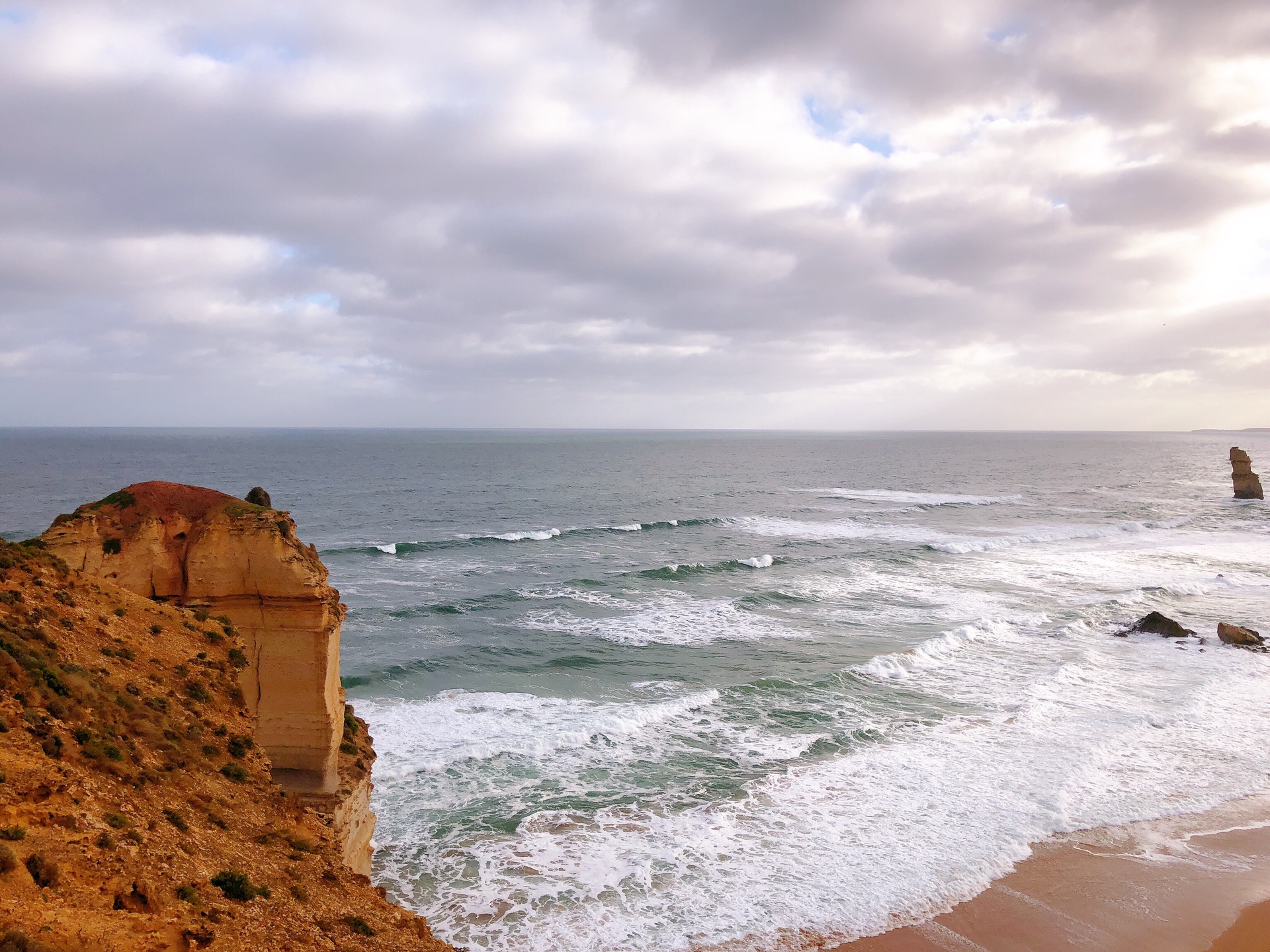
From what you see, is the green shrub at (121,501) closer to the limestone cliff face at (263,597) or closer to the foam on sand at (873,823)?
the limestone cliff face at (263,597)

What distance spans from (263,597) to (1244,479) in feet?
308

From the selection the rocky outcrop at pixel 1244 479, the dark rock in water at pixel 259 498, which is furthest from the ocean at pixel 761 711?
the rocky outcrop at pixel 1244 479

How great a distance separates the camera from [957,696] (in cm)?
2308

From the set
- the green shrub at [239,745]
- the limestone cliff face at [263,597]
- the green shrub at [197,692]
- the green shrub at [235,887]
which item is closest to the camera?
the green shrub at [235,887]

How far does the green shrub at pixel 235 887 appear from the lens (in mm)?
7109

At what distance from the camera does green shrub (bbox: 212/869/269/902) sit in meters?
7.11

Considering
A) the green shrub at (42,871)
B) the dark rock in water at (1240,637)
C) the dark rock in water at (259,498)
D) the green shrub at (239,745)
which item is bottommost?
the dark rock in water at (1240,637)

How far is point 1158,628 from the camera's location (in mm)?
28797

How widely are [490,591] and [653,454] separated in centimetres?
13860

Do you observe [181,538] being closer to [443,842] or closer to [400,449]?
[443,842]

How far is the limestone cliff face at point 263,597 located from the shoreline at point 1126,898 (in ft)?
30.3

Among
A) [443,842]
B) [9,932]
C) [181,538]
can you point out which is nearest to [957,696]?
[443,842]

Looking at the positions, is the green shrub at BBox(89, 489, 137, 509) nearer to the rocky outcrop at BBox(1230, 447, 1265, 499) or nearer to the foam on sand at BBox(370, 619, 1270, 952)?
the foam on sand at BBox(370, 619, 1270, 952)

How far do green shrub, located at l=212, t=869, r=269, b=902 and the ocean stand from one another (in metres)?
6.36
